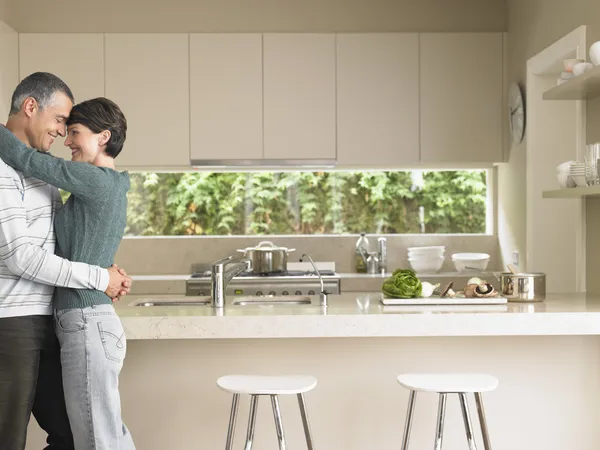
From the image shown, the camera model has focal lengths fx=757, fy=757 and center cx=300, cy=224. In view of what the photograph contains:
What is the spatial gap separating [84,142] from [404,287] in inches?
58.2

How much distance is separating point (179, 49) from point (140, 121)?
557 millimetres

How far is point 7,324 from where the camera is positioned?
2.36 m

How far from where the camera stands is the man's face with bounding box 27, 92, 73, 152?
8.02 ft

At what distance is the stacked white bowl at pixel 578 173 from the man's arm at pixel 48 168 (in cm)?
216

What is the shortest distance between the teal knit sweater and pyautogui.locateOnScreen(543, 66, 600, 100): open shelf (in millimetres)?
2022

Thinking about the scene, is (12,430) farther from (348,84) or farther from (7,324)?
(348,84)

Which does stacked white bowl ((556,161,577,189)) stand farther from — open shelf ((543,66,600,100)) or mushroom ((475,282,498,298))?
mushroom ((475,282,498,298))

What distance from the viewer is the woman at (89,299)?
2.38 m

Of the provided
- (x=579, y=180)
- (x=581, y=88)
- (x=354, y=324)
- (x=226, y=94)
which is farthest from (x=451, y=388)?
(x=226, y=94)

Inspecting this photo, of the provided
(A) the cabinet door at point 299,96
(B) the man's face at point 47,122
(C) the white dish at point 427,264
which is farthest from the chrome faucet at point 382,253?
(B) the man's face at point 47,122

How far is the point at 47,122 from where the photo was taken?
246cm

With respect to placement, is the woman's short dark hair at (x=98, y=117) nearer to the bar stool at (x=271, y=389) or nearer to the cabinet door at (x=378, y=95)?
the bar stool at (x=271, y=389)

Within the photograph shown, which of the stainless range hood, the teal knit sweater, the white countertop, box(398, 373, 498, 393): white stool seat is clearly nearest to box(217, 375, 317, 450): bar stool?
the white countertop

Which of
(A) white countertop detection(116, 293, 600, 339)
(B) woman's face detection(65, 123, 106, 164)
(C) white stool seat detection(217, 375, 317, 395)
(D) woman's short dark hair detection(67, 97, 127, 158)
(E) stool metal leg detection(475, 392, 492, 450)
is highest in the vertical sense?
(D) woman's short dark hair detection(67, 97, 127, 158)
